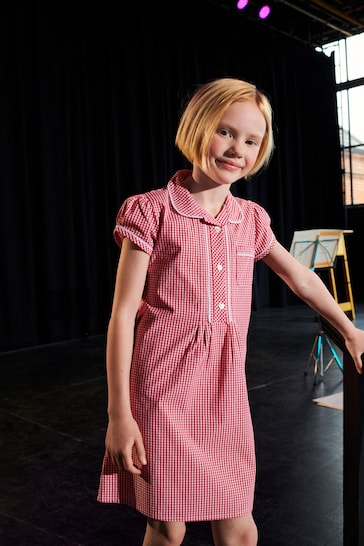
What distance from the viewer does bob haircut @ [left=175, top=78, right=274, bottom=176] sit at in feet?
3.20

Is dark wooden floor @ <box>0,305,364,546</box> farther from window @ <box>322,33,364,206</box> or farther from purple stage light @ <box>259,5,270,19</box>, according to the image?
window @ <box>322,33,364,206</box>

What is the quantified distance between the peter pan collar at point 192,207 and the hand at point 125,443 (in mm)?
360

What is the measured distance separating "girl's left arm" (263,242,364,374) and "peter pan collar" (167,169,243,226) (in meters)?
0.11

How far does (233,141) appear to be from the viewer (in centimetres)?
99

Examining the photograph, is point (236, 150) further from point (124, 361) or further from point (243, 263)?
point (124, 361)

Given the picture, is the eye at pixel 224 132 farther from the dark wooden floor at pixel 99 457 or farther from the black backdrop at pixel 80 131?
the black backdrop at pixel 80 131

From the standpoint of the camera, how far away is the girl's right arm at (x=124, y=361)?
910 mm

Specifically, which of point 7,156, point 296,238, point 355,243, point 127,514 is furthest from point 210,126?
point 355,243

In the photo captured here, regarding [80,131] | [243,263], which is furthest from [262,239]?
[80,131]

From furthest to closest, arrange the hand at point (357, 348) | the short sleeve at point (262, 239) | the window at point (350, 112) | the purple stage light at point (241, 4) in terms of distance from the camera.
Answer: the window at point (350, 112) < the purple stage light at point (241, 4) < the short sleeve at point (262, 239) < the hand at point (357, 348)

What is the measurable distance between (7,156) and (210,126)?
456cm

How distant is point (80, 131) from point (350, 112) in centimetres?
511

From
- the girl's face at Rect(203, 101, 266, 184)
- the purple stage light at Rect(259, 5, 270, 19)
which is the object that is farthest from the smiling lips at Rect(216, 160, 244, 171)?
the purple stage light at Rect(259, 5, 270, 19)

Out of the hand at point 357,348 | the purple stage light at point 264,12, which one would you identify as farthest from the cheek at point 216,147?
the purple stage light at point 264,12
